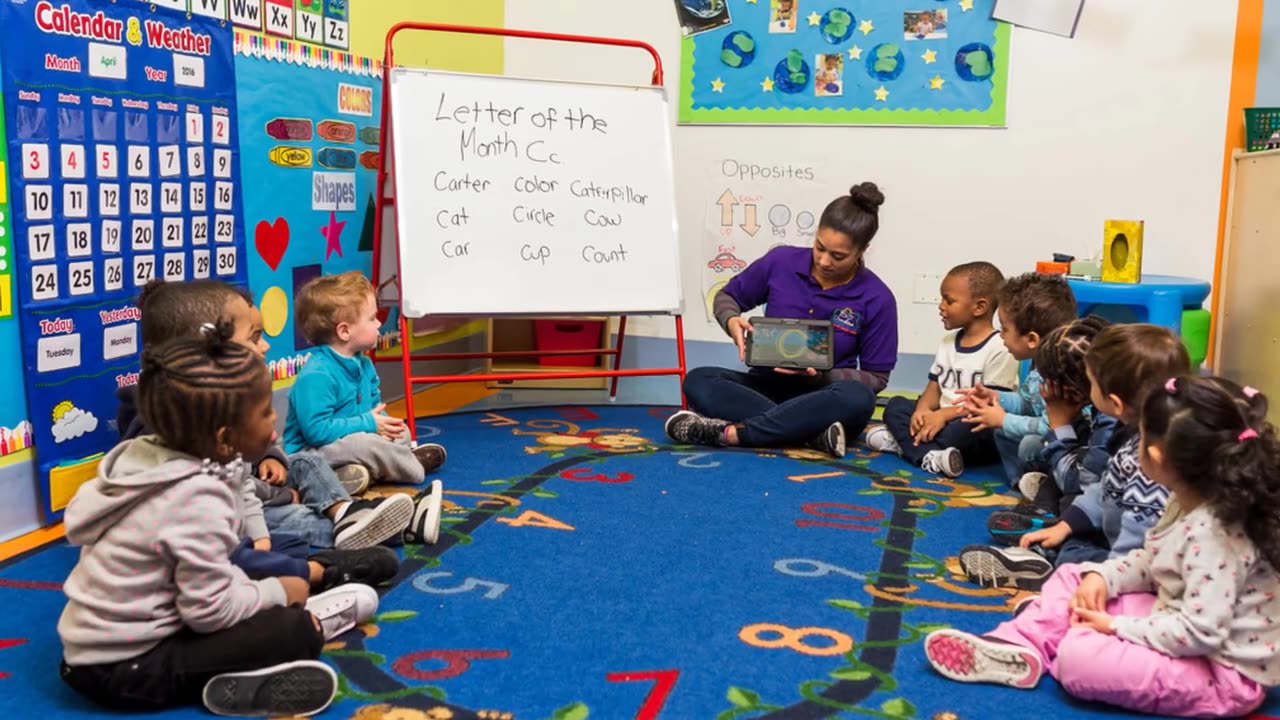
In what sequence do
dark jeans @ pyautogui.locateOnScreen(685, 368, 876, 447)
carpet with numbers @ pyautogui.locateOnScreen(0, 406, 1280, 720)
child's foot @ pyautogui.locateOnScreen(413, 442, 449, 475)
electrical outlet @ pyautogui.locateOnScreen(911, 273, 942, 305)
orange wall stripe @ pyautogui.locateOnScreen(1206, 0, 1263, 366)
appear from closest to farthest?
carpet with numbers @ pyautogui.locateOnScreen(0, 406, 1280, 720)
child's foot @ pyautogui.locateOnScreen(413, 442, 449, 475)
dark jeans @ pyautogui.locateOnScreen(685, 368, 876, 447)
orange wall stripe @ pyautogui.locateOnScreen(1206, 0, 1263, 366)
electrical outlet @ pyautogui.locateOnScreen(911, 273, 942, 305)

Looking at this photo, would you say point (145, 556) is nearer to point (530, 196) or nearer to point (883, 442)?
point (530, 196)

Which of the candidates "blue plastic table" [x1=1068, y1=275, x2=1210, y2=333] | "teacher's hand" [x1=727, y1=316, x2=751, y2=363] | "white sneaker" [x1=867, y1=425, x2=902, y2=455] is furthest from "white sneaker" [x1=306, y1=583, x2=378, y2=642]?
"blue plastic table" [x1=1068, y1=275, x2=1210, y2=333]

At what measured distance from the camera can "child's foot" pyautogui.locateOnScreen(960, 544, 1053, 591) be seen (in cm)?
203

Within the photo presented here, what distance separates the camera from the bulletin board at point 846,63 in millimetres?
3844

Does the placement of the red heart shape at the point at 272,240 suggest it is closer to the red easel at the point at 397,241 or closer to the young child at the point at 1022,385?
the red easel at the point at 397,241

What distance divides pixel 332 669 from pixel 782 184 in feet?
9.41

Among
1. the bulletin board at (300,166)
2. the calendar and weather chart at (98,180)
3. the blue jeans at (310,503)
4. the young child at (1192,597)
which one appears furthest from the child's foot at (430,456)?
the young child at (1192,597)

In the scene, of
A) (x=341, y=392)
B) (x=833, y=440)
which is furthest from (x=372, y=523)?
(x=833, y=440)

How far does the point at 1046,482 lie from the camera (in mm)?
2537

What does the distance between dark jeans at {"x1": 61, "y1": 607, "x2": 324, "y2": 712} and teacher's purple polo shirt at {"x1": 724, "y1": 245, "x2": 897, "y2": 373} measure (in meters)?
2.00

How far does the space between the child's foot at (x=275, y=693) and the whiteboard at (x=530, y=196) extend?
1673 mm

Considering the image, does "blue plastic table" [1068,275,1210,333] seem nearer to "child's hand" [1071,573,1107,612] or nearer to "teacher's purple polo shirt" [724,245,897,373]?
"teacher's purple polo shirt" [724,245,897,373]

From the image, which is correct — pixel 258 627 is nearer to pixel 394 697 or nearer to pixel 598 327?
pixel 394 697

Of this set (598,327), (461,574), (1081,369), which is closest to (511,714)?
(461,574)
